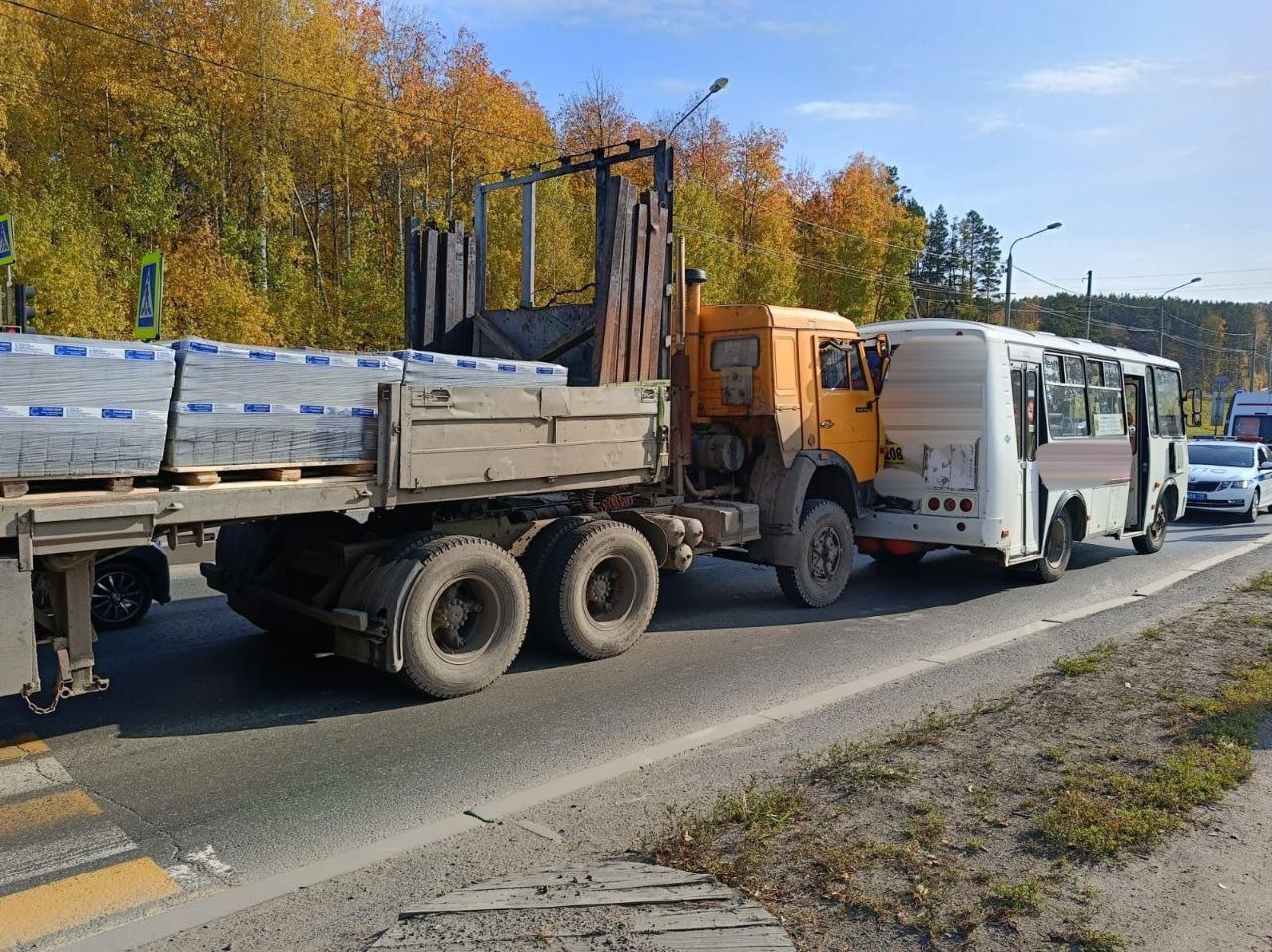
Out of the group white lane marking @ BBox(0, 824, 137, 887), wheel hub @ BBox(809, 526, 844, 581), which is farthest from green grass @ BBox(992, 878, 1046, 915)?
wheel hub @ BBox(809, 526, 844, 581)

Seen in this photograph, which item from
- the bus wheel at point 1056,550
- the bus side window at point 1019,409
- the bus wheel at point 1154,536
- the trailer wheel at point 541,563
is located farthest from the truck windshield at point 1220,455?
the trailer wheel at point 541,563

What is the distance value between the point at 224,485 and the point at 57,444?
82cm

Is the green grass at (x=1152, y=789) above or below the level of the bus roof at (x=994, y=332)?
below

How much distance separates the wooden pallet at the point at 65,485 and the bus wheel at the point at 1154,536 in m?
12.5

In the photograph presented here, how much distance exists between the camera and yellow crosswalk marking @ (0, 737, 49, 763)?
5156mm

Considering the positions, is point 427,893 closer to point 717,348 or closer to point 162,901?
point 162,901

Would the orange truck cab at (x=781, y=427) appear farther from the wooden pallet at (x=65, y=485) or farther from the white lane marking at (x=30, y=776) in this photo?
the white lane marking at (x=30, y=776)

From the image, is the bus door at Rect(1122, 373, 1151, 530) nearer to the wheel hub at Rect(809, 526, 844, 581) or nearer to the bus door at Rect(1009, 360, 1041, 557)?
the bus door at Rect(1009, 360, 1041, 557)

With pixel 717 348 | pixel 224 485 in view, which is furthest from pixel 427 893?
pixel 717 348

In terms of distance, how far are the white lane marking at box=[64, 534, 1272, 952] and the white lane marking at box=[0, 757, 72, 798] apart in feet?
5.53

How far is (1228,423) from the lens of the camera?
94.3 feet

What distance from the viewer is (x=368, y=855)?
13.3 feet

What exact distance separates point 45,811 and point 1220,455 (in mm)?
21312

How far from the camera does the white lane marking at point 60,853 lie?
12.8 ft
